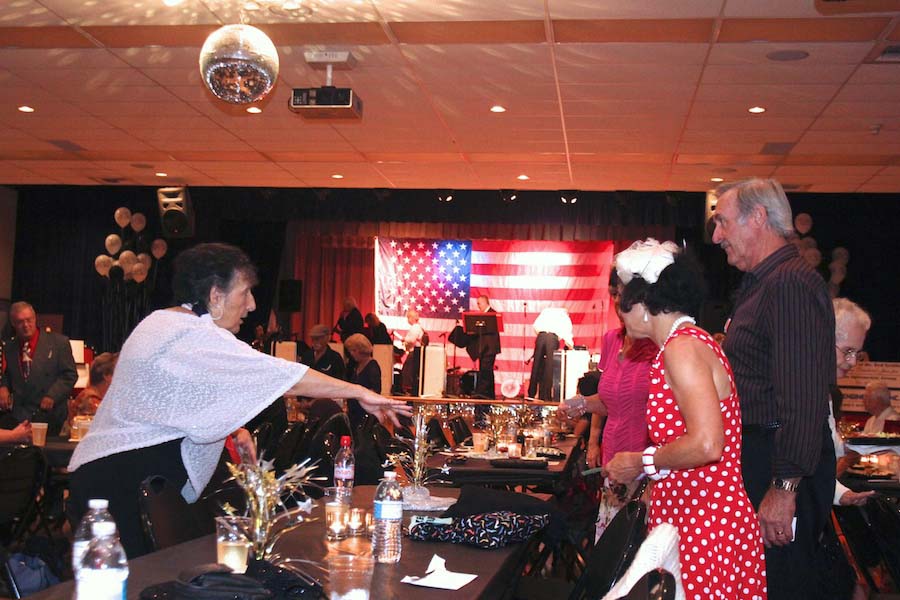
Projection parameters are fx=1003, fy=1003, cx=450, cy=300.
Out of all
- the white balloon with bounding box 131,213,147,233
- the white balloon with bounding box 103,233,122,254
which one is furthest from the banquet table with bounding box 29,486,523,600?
the white balloon with bounding box 131,213,147,233

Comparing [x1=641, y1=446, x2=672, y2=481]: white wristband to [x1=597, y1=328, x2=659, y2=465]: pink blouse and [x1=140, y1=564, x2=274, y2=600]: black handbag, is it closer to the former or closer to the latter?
[x1=140, y1=564, x2=274, y2=600]: black handbag

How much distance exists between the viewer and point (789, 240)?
3.09 meters

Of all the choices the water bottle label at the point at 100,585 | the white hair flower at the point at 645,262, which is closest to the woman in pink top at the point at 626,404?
the white hair flower at the point at 645,262

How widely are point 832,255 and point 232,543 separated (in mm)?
13702

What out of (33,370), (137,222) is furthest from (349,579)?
(137,222)

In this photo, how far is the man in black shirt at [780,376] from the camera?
2.80 meters

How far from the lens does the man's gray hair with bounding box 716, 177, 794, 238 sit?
3.03 meters

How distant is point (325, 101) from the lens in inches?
301

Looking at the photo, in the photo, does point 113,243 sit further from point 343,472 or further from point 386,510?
point 386,510

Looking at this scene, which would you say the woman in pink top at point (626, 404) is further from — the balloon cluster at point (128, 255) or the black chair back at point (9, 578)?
the balloon cluster at point (128, 255)

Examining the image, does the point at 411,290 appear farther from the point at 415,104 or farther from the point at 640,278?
the point at 640,278

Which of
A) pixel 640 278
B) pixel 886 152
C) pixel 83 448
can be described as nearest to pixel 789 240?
pixel 640 278

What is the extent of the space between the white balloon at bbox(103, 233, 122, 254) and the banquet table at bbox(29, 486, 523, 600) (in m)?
13.1

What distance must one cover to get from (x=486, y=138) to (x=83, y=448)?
7.69 metres
